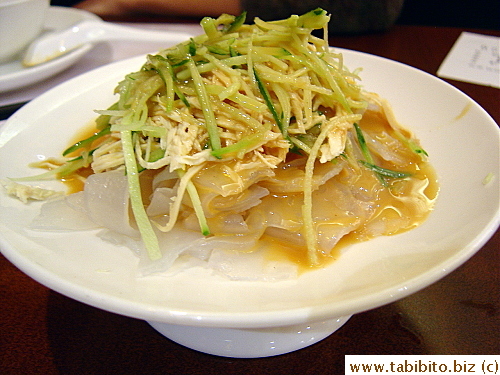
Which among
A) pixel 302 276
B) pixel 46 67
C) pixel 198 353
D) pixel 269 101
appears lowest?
pixel 198 353

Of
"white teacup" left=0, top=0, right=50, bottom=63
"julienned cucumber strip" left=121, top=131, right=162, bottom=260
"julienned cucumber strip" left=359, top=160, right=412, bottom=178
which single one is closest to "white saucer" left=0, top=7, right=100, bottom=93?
"white teacup" left=0, top=0, right=50, bottom=63

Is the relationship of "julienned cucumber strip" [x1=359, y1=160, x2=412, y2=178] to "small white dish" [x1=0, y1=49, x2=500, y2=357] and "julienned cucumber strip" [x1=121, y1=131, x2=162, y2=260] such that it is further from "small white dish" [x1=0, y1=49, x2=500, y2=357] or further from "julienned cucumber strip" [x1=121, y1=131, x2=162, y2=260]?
"julienned cucumber strip" [x1=121, y1=131, x2=162, y2=260]

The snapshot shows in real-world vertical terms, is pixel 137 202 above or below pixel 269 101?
below

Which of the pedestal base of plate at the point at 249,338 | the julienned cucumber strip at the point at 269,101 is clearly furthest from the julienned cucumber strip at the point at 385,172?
the pedestal base of plate at the point at 249,338

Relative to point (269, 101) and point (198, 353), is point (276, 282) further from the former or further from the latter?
point (269, 101)

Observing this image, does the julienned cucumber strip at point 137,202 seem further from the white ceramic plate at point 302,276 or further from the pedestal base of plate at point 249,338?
the pedestal base of plate at point 249,338

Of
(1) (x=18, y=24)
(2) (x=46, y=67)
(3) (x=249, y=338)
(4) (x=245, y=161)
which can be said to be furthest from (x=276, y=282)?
(1) (x=18, y=24)

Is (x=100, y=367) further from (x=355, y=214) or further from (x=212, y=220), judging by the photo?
(x=355, y=214)

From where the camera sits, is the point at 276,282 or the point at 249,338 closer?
the point at 276,282

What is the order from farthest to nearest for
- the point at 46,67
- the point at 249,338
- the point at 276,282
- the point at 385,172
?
the point at 46,67, the point at 385,172, the point at 249,338, the point at 276,282
